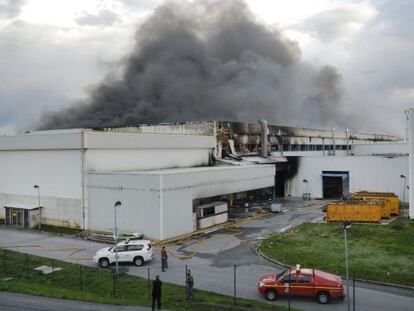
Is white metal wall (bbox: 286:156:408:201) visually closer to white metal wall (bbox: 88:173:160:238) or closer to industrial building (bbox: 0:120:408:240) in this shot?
industrial building (bbox: 0:120:408:240)

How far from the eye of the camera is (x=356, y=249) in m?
23.0

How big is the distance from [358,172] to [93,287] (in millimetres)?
30927

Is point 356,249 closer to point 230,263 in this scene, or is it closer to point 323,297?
point 230,263

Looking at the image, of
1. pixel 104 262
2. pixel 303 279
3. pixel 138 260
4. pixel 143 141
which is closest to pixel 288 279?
pixel 303 279

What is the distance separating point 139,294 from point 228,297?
3.16 m

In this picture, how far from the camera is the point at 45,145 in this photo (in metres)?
31.6

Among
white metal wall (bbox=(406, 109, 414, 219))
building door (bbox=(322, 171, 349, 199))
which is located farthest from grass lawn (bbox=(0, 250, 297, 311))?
building door (bbox=(322, 171, 349, 199))

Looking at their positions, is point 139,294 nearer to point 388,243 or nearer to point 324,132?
point 388,243

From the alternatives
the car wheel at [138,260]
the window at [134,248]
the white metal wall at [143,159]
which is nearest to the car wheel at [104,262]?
the window at [134,248]

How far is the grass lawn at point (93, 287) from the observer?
14.9m

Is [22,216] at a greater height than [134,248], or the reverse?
[22,216]

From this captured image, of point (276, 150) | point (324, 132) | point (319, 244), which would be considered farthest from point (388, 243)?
point (324, 132)

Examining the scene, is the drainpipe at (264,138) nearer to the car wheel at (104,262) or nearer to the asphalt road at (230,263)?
the asphalt road at (230,263)

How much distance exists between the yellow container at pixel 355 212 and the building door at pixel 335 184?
1212 centimetres
